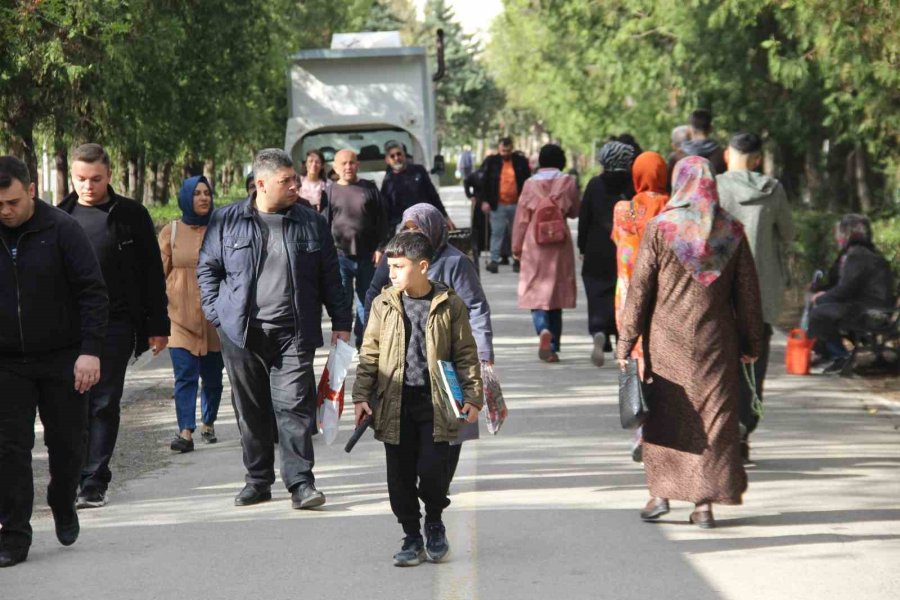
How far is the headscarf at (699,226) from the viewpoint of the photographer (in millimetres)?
7367

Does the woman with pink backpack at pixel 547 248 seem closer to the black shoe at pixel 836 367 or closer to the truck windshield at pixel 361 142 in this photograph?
the black shoe at pixel 836 367

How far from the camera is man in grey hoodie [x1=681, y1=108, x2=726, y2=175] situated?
1123cm

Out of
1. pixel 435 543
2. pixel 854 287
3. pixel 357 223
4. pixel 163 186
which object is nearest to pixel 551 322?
pixel 357 223

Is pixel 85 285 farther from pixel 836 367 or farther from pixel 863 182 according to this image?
pixel 863 182

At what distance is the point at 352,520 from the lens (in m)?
7.85

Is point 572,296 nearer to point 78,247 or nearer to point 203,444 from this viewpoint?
point 203,444

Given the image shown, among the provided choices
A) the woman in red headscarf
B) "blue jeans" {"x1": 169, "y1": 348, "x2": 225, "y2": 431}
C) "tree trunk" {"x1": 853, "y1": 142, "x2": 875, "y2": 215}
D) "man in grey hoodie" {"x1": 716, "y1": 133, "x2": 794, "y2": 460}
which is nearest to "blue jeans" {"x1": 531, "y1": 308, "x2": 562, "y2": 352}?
the woman in red headscarf

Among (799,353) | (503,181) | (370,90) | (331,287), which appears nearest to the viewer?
(331,287)

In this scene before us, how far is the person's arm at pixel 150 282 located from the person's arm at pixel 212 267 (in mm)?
359

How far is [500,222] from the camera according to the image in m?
21.9

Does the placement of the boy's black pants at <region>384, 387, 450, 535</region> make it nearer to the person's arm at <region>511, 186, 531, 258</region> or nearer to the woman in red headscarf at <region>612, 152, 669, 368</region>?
the woman in red headscarf at <region>612, 152, 669, 368</region>

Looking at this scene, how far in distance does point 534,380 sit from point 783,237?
12.7ft

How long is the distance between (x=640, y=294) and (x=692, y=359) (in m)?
0.38

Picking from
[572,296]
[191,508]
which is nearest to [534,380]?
[572,296]
